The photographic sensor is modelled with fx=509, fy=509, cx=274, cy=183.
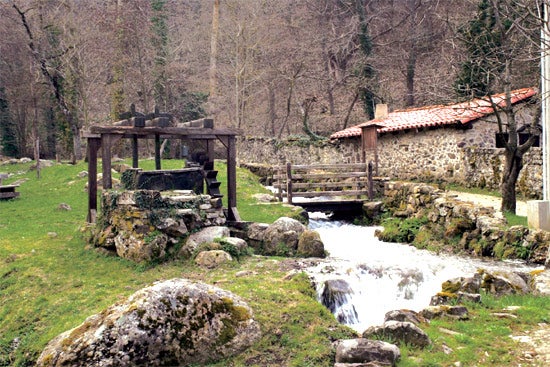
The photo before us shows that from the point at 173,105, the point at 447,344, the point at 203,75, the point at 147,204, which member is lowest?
the point at 447,344

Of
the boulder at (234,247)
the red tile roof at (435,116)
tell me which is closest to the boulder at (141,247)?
the boulder at (234,247)

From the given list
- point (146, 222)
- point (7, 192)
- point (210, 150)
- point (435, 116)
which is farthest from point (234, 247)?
point (435, 116)

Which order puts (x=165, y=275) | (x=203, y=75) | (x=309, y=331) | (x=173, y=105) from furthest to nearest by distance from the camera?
(x=203, y=75) → (x=173, y=105) → (x=165, y=275) → (x=309, y=331)

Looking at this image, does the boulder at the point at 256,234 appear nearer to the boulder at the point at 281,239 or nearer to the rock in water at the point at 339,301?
the boulder at the point at 281,239

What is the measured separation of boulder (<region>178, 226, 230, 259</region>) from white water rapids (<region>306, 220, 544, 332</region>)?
2005 mm

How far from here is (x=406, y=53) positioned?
1339 inches

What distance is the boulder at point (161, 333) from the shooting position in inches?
213

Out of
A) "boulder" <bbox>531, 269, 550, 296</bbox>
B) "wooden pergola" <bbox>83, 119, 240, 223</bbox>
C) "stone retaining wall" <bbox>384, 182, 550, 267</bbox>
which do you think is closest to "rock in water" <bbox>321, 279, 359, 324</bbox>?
"boulder" <bbox>531, 269, 550, 296</bbox>

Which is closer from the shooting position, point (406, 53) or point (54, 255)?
point (54, 255)

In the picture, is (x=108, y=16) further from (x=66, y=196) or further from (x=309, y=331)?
(x=309, y=331)

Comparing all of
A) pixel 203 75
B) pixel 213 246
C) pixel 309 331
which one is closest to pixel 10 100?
pixel 203 75

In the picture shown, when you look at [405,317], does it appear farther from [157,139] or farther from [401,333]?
[157,139]

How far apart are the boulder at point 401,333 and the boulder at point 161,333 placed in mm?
1434

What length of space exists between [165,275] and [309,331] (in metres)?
3.12
